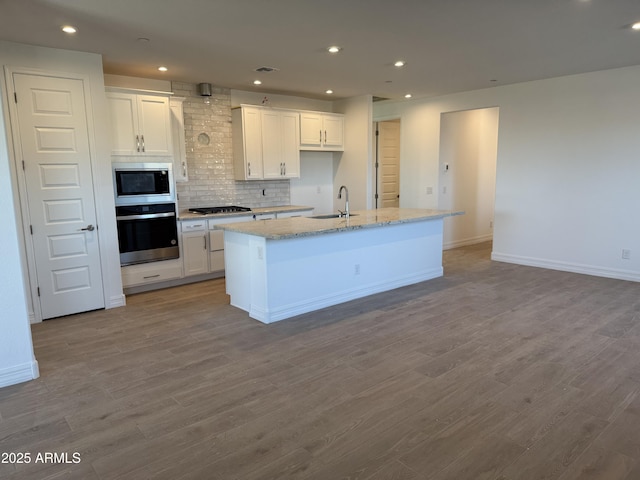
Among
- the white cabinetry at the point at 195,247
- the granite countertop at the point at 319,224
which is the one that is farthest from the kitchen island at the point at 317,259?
the white cabinetry at the point at 195,247

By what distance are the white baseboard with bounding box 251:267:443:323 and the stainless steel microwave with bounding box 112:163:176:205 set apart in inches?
75.1

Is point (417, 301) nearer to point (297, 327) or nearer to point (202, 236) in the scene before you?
point (297, 327)

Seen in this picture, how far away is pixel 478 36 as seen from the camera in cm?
384

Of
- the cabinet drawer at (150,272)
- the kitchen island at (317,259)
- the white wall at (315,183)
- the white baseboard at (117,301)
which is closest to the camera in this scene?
the kitchen island at (317,259)

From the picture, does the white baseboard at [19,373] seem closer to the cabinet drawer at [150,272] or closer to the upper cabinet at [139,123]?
the cabinet drawer at [150,272]

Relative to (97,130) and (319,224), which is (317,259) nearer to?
(319,224)

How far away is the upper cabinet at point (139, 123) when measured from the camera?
15.5 ft

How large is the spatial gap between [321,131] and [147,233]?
332 cm

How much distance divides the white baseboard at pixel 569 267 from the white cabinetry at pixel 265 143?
3.58 meters

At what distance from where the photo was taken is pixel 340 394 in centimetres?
275

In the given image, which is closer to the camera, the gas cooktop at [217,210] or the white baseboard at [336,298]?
the white baseboard at [336,298]

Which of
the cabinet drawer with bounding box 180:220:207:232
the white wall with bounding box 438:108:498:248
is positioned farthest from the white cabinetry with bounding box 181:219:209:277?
the white wall with bounding box 438:108:498:248

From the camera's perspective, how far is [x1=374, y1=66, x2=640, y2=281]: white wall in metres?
5.34

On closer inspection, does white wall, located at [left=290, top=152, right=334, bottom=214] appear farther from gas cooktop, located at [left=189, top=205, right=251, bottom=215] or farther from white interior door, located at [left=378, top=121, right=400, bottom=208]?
gas cooktop, located at [left=189, top=205, right=251, bottom=215]
